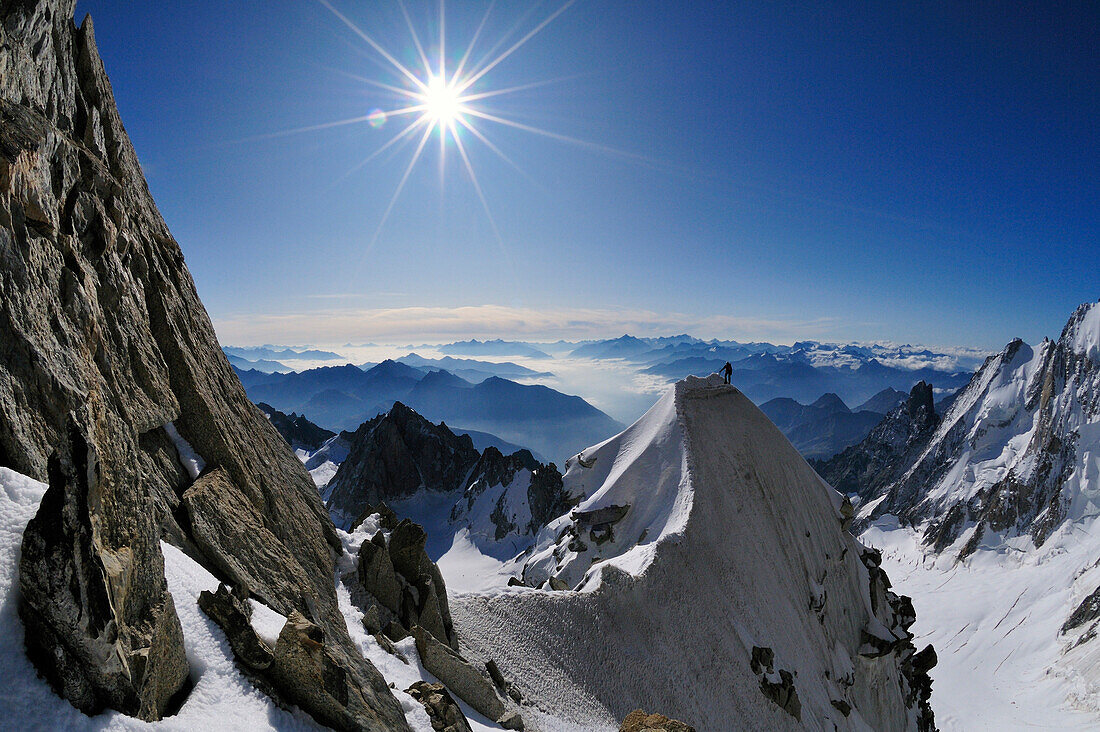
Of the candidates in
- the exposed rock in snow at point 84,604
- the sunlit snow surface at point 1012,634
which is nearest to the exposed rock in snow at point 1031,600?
the sunlit snow surface at point 1012,634

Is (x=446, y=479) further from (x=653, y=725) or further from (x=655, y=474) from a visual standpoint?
(x=653, y=725)

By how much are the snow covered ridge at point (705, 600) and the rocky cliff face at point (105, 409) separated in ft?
38.2

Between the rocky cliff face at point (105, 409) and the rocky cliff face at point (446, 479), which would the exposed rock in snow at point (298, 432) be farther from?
the rocky cliff face at point (105, 409)

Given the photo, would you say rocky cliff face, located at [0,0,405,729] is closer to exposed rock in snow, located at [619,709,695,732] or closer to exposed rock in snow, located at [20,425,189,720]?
exposed rock in snow, located at [20,425,189,720]

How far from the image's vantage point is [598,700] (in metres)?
21.0

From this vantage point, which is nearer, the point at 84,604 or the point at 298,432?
the point at 84,604

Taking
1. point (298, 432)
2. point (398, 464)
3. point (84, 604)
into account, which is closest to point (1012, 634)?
point (398, 464)

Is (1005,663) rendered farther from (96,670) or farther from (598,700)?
(96,670)

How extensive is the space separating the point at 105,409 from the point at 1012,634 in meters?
224

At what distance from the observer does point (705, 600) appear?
27.5 m

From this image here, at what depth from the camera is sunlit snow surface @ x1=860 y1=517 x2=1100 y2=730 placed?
375 feet

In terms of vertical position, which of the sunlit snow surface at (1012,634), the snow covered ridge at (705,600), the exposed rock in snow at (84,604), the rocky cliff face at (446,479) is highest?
the exposed rock in snow at (84,604)

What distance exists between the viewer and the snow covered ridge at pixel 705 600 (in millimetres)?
22562

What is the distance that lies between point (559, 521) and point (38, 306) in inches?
1570
